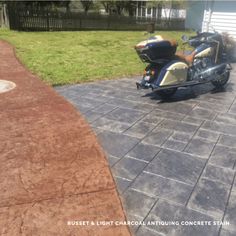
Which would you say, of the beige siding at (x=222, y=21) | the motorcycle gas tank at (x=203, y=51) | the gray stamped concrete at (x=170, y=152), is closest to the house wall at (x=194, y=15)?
the beige siding at (x=222, y=21)

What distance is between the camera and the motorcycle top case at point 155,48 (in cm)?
631

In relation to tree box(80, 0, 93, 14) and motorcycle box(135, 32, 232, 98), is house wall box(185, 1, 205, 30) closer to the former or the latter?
tree box(80, 0, 93, 14)

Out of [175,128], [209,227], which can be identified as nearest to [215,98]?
[175,128]

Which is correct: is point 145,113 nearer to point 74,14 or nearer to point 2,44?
point 2,44

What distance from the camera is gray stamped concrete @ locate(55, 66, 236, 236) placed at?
334 cm

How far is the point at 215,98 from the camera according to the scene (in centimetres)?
729

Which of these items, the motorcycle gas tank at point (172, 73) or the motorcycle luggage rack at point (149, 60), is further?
the motorcycle gas tank at point (172, 73)

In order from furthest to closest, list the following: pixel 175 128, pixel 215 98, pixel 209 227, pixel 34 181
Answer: pixel 215 98, pixel 175 128, pixel 34 181, pixel 209 227

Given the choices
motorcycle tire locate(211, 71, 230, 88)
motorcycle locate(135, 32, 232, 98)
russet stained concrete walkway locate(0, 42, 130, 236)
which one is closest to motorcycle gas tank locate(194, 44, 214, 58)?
motorcycle locate(135, 32, 232, 98)

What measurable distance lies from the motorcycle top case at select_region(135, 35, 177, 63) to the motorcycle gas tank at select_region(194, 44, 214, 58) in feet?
3.05

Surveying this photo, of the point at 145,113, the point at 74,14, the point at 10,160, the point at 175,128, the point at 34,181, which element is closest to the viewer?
the point at 34,181

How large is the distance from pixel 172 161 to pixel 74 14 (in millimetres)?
18766

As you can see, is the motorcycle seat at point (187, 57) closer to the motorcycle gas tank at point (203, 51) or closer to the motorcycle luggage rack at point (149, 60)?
the motorcycle gas tank at point (203, 51)

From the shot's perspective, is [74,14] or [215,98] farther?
[74,14]
